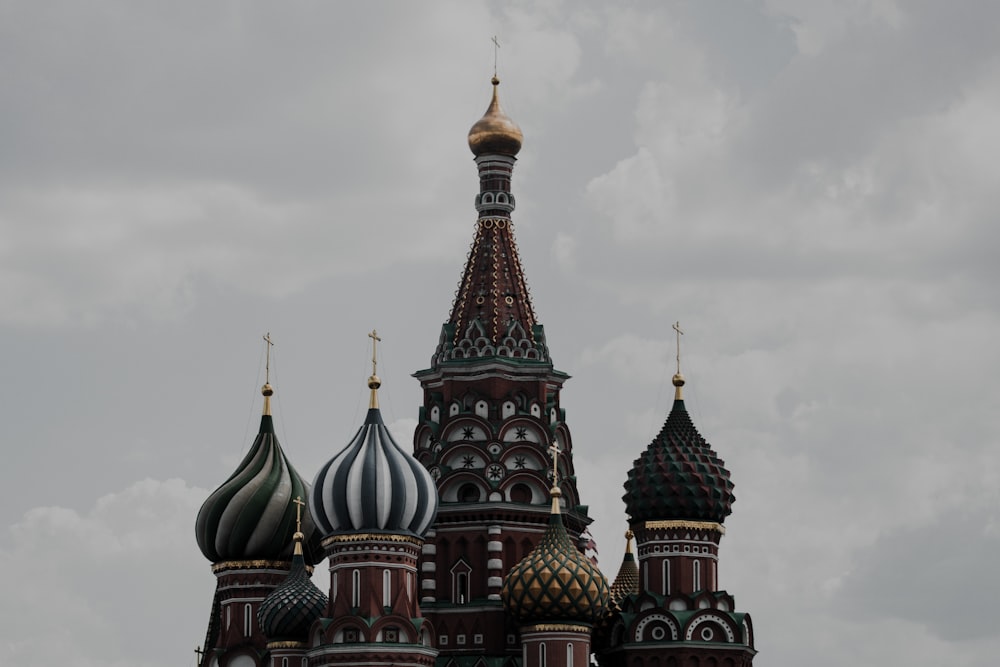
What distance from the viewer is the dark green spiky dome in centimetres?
7788

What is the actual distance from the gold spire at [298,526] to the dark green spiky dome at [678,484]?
8.97 meters

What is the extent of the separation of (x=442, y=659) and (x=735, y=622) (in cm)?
780

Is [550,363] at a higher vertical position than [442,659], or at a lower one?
higher

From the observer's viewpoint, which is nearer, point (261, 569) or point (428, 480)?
point (428, 480)

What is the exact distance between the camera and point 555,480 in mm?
78062

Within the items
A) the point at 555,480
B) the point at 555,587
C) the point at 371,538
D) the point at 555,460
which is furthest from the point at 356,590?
the point at 555,460

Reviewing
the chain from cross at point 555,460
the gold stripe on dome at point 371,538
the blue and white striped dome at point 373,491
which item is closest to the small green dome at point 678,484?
the chain from cross at point 555,460

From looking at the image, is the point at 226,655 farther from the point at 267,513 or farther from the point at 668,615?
the point at 668,615

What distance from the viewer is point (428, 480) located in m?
76.1

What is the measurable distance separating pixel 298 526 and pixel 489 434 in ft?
19.1

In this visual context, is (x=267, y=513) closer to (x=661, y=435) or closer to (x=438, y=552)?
(x=438, y=552)

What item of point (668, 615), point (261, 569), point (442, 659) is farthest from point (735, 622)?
point (261, 569)

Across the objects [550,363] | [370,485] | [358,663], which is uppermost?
[550,363]

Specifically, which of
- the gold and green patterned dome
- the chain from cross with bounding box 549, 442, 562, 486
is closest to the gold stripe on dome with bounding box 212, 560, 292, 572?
the chain from cross with bounding box 549, 442, 562, 486
